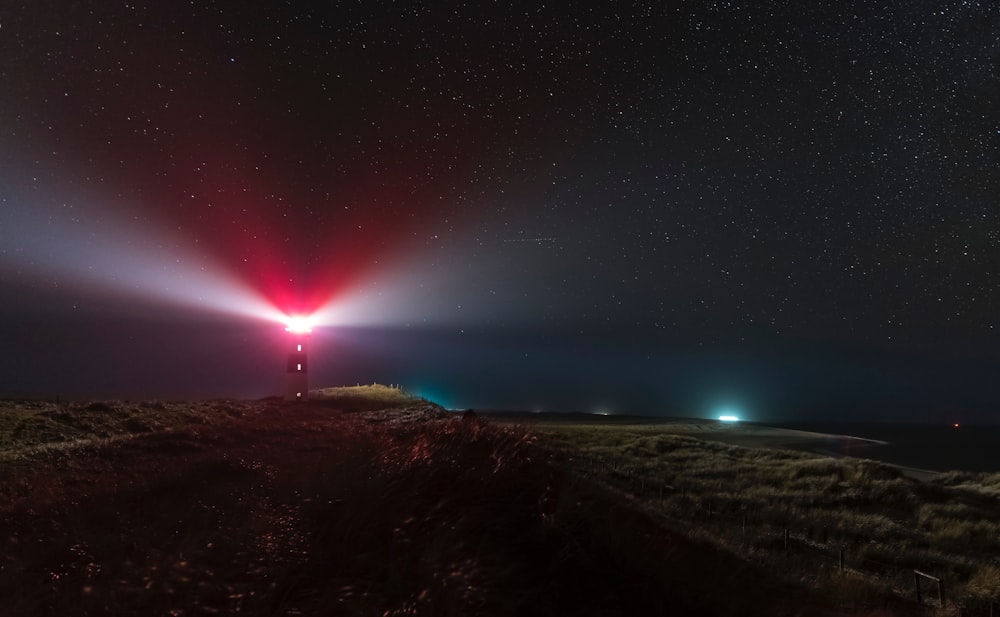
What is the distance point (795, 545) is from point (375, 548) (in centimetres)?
1112

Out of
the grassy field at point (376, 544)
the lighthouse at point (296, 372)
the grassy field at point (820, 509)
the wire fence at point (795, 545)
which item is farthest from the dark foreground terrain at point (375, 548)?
the lighthouse at point (296, 372)

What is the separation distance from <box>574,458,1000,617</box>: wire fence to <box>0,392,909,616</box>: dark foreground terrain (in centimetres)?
198

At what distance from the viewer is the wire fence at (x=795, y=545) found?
9.27 meters

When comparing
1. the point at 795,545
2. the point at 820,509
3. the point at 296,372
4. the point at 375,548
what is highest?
the point at 296,372

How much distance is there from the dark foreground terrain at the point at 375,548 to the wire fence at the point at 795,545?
1977 millimetres

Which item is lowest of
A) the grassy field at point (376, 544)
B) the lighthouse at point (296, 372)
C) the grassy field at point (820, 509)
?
the grassy field at point (820, 509)

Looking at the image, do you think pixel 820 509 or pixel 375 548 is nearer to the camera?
pixel 375 548

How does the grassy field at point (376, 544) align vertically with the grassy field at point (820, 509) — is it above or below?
above

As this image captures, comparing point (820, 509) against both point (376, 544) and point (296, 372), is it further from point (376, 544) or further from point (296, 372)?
point (296, 372)

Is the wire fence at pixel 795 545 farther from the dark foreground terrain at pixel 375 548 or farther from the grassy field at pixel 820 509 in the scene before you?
the dark foreground terrain at pixel 375 548

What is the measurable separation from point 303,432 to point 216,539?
1222 centimetres

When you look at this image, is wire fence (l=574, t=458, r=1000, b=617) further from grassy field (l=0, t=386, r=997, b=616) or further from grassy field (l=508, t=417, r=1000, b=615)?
grassy field (l=0, t=386, r=997, b=616)

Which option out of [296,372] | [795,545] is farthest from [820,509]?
[296,372]

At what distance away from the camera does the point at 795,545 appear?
46.6 ft
